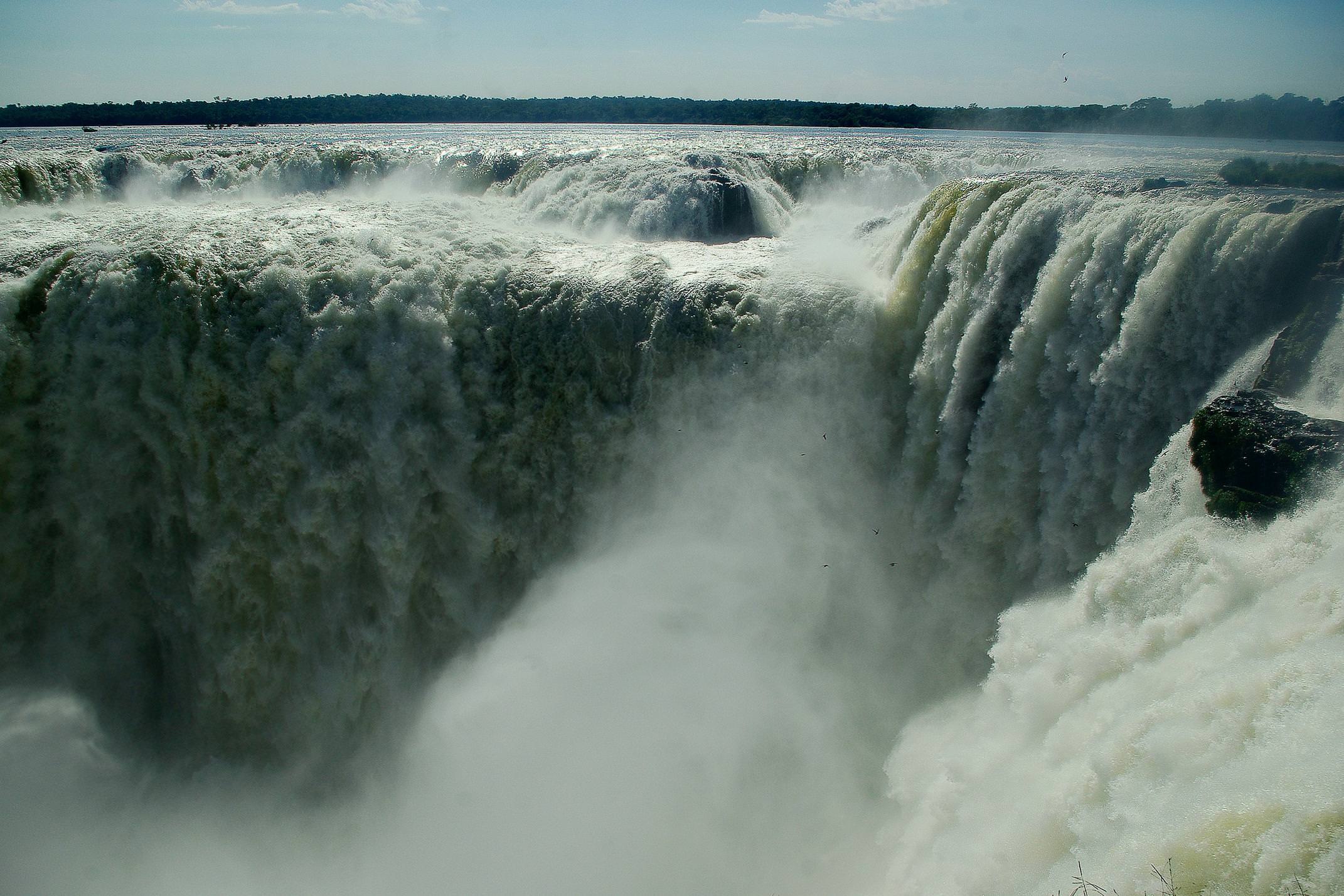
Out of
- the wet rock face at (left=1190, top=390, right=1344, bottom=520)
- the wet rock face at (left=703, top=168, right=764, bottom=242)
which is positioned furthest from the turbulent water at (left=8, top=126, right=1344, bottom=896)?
the wet rock face at (left=703, top=168, right=764, bottom=242)

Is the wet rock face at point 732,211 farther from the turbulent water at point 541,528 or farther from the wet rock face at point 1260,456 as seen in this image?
the wet rock face at point 1260,456

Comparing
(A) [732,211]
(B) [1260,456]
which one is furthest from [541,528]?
(A) [732,211]

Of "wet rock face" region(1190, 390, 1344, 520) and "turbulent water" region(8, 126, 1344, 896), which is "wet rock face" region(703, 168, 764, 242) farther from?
"wet rock face" region(1190, 390, 1344, 520)

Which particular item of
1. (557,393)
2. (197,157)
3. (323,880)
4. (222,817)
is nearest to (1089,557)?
(557,393)

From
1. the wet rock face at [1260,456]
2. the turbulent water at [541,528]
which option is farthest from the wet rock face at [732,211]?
the wet rock face at [1260,456]

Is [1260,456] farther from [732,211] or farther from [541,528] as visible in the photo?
[732,211]
